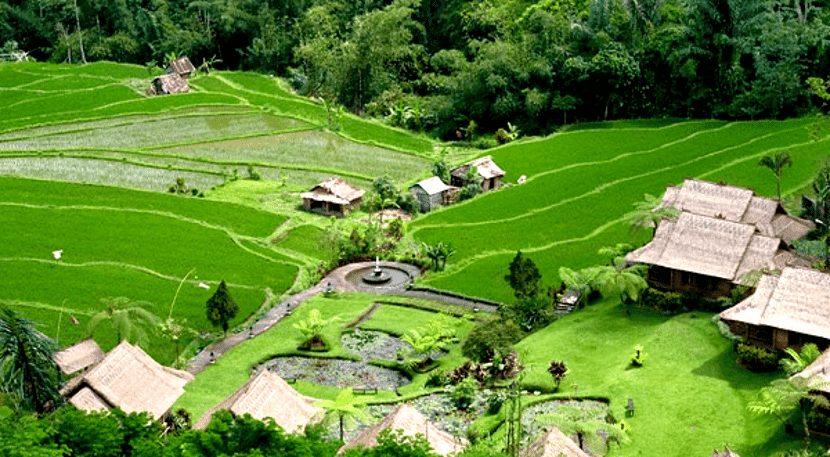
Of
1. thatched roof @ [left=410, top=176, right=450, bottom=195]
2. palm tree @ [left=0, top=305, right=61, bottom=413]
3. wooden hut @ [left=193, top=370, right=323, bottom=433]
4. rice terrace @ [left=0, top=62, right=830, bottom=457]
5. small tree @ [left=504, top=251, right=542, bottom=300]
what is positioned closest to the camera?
wooden hut @ [left=193, top=370, right=323, bottom=433]

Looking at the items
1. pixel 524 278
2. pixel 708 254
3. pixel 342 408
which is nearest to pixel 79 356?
pixel 342 408

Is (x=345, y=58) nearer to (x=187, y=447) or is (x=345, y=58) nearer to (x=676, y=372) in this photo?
(x=676, y=372)

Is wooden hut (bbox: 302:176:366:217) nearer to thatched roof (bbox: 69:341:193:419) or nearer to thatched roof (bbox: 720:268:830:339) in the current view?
thatched roof (bbox: 69:341:193:419)

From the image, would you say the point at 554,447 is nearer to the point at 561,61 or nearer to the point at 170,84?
the point at 561,61

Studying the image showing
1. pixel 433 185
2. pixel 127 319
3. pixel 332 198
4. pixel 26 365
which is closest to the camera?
pixel 26 365

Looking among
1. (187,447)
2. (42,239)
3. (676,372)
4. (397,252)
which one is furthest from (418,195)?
(187,447)

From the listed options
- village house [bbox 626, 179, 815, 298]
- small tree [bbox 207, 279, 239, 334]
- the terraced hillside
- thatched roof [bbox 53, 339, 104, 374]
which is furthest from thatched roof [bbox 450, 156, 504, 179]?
thatched roof [bbox 53, 339, 104, 374]
